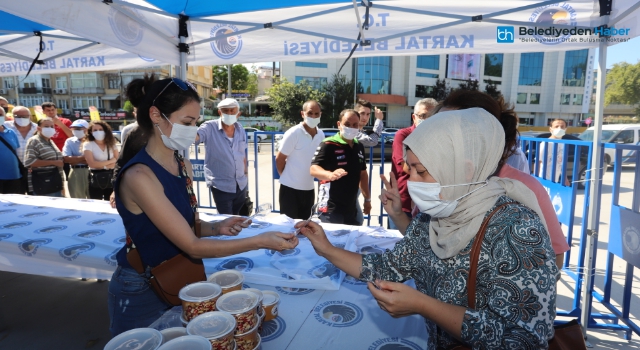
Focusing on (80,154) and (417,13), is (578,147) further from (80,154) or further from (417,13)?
(80,154)

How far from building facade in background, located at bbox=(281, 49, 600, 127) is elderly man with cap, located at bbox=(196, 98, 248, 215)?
96.7ft

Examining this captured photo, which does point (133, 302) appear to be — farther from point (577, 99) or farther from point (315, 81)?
point (577, 99)

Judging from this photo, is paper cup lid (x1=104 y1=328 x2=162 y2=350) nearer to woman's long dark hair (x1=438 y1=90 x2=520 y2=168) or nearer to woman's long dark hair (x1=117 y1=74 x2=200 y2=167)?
woman's long dark hair (x1=117 y1=74 x2=200 y2=167)

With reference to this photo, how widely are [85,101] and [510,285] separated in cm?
5575

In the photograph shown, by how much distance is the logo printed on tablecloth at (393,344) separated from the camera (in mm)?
1315

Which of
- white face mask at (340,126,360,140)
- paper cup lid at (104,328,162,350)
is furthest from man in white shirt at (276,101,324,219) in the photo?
paper cup lid at (104,328,162,350)

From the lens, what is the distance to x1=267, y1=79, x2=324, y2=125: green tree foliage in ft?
95.3

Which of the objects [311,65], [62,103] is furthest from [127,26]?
[62,103]

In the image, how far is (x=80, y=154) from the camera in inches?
211

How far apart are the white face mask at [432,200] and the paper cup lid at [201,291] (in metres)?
0.82

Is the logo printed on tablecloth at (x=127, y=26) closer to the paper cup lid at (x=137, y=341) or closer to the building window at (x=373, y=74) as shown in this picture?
the paper cup lid at (x=137, y=341)

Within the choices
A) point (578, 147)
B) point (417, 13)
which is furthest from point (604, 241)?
point (417, 13)

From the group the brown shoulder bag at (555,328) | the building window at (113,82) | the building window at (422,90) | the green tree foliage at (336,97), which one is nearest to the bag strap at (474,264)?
the brown shoulder bag at (555,328)

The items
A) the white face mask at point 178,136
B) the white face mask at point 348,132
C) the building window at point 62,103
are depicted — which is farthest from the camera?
the building window at point 62,103
